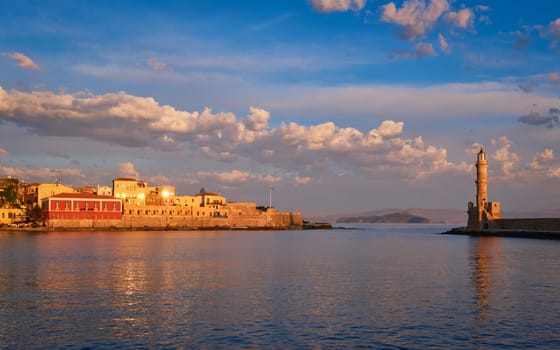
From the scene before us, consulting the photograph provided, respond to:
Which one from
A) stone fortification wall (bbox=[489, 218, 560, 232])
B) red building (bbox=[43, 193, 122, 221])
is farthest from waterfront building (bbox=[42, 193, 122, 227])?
stone fortification wall (bbox=[489, 218, 560, 232])

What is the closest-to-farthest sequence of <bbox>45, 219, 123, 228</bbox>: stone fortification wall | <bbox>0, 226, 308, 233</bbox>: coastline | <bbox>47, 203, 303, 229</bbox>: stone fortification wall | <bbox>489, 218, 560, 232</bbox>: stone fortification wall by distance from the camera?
<bbox>489, 218, 560, 232</bbox>: stone fortification wall → <bbox>0, 226, 308, 233</bbox>: coastline → <bbox>45, 219, 123, 228</bbox>: stone fortification wall → <bbox>47, 203, 303, 229</bbox>: stone fortification wall

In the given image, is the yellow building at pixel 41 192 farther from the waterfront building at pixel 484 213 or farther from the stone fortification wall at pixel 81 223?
the waterfront building at pixel 484 213

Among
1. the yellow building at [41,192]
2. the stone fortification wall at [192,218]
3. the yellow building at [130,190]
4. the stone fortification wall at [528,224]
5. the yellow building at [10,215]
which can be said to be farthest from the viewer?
the yellow building at [130,190]

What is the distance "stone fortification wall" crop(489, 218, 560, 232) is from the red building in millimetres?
92322

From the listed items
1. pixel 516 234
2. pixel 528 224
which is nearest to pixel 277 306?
pixel 516 234

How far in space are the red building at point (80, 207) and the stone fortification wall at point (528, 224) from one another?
92.3 metres

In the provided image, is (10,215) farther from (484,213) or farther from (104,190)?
(484,213)

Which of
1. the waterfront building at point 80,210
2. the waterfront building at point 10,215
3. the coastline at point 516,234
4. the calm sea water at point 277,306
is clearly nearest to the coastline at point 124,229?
the waterfront building at point 80,210

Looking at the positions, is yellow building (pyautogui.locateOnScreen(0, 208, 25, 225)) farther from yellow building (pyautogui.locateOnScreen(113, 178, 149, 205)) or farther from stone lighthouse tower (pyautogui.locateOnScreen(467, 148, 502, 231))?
stone lighthouse tower (pyautogui.locateOnScreen(467, 148, 502, 231))

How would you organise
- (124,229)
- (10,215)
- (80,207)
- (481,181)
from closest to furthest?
(481,181), (80,207), (10,215), (124,229)

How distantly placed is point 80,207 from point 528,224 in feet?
339

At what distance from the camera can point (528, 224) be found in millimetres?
111938

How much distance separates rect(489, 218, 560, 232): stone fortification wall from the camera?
104 meters

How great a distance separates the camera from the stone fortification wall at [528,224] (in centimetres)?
10444
